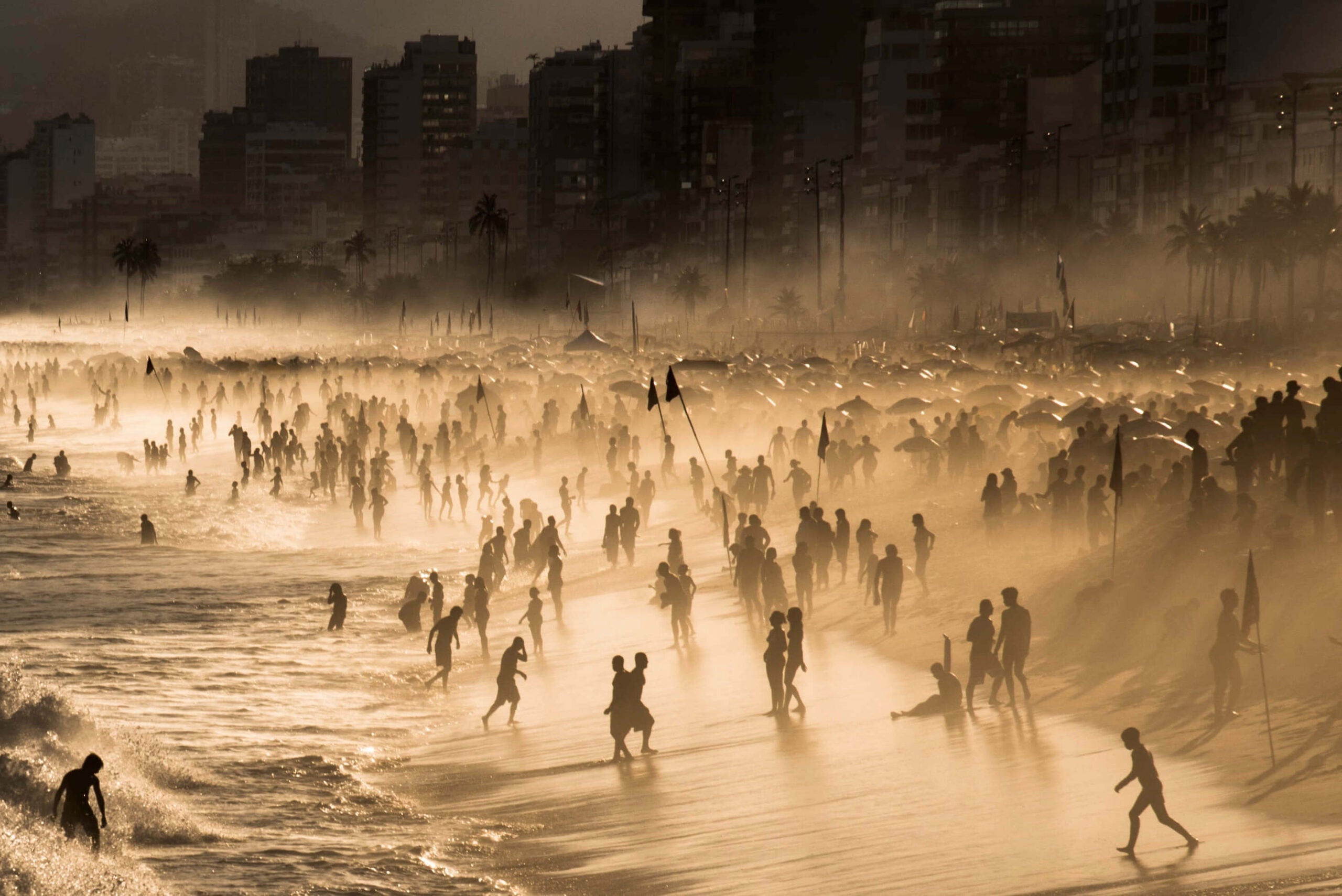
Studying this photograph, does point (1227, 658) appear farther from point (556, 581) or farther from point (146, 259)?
point (146, 259)

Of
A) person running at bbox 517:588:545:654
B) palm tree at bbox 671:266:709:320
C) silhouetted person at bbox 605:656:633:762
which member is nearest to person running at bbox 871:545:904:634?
person running at bbox 517:588:545:654

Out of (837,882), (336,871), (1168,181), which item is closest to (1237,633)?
(837,882)

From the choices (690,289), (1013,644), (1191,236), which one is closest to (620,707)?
(1013,644)

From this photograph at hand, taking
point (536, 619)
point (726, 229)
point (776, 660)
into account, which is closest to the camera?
point (776, 660)

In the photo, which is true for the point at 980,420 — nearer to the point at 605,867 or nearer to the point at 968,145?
the point at 605,867

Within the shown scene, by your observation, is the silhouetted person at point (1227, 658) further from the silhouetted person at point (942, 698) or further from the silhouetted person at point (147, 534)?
the silhouetted person at point (147, 534)

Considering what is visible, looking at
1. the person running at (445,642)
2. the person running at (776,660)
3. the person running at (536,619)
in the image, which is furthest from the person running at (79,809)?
the person running at (536,619)
